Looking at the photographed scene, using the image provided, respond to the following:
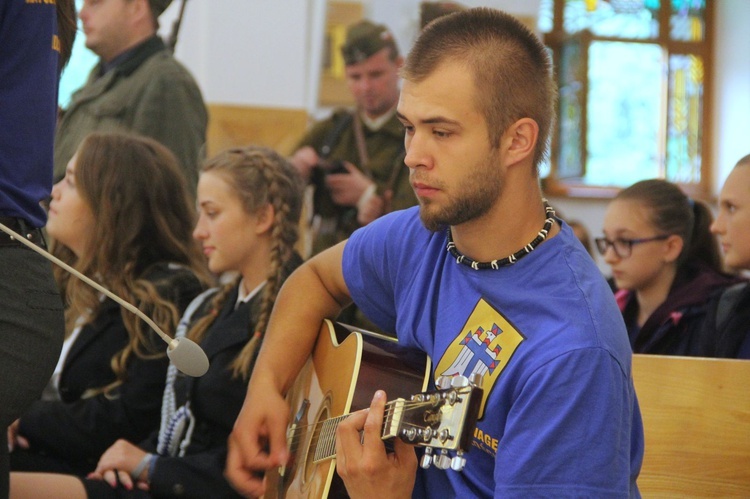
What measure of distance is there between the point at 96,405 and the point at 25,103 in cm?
128

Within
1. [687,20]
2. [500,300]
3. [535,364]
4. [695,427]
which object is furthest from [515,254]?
[687,20]

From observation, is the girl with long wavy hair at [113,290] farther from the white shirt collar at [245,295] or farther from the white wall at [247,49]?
the white wall at [247,49]

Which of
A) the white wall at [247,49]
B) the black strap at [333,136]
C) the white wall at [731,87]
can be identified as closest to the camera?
the black strap at [333,136]

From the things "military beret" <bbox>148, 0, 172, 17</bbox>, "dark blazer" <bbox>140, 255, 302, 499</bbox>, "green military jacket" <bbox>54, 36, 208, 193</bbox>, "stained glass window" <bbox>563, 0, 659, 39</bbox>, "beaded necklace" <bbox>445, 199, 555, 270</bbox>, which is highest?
"stained glass window" <bbox>563, 0, 659, 39</bbox>

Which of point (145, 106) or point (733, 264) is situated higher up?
point (145, 106)

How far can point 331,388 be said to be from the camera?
1.96 m

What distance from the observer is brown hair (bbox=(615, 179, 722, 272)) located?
3.23 metres

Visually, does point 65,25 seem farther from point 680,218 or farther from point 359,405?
point 680,218

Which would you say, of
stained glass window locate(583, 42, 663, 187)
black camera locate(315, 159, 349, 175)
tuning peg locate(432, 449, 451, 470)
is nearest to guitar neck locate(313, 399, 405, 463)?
tuning peg locate(432, 449, 451, 470)

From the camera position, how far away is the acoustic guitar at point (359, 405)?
56.7 inches

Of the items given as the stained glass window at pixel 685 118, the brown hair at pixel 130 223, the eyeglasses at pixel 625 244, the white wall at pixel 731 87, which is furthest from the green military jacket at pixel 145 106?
the stained glass window at pixel 685 118

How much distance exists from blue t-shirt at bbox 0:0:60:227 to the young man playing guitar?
64 centimetres

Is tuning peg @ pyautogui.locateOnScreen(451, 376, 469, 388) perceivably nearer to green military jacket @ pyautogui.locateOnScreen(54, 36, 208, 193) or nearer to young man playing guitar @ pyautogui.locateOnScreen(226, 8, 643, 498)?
young man playing guitar @ pyautogui.locateOnScreen(226, 8, 643, 498)

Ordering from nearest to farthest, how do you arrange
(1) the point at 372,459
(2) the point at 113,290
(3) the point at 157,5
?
(1) the point at 372,459 → (2) the point at 113,290 → (3) the point at 157,5
